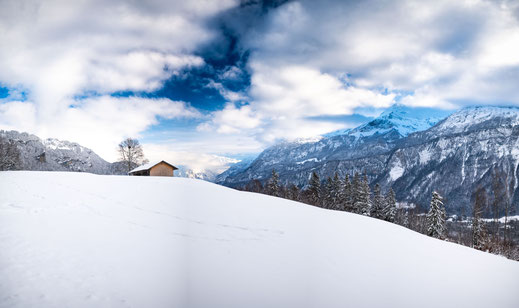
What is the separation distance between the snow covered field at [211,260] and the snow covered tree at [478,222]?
20.1 m

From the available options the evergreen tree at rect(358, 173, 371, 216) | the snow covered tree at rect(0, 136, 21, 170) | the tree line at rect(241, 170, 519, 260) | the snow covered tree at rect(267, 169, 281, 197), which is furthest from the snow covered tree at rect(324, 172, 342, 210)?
the snow covered tree at rect(0, 136, 21, 170)

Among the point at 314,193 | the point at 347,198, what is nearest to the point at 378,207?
the point at 347,198

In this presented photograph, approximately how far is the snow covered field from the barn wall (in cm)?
1975

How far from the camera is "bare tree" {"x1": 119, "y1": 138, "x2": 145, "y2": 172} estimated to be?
3909 centimetres

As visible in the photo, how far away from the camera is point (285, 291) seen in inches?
239

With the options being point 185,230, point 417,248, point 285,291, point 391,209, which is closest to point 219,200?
point 185,230

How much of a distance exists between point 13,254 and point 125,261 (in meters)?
2.65

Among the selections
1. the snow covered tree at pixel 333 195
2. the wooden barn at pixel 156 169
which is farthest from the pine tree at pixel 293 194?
the wooden barn at pixel 156 169

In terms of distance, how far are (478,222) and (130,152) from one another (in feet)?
164

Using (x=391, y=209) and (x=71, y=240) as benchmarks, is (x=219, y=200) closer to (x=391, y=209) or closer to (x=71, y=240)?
(x=71, y=240)

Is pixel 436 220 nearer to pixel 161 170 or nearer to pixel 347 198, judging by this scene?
pixel 347 198

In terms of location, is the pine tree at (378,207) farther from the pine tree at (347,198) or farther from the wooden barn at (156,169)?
the wooden barn at (156,169)

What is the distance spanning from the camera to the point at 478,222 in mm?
28844

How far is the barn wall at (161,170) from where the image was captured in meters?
32.6
